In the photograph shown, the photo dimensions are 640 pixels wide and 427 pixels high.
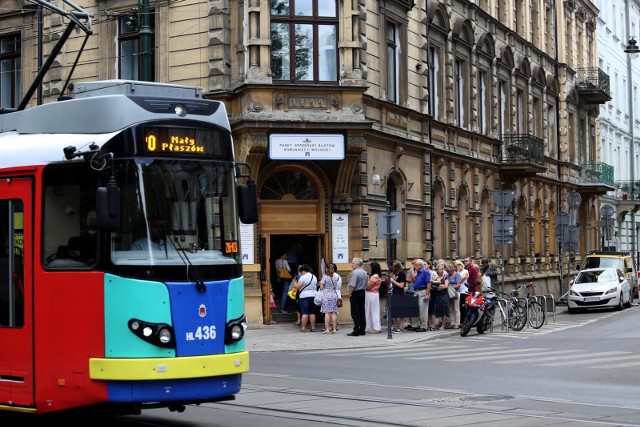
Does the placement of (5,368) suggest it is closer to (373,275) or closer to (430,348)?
(430,348)

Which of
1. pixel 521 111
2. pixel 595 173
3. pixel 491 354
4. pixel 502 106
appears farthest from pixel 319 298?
pixel 595 173

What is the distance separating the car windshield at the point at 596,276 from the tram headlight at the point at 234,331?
2893 centimetres

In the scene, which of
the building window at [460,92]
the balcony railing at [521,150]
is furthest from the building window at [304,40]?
the balcony railing at [521,150]

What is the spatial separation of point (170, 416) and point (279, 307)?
16.5 metres

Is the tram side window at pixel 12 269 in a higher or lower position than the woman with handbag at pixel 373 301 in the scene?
higher

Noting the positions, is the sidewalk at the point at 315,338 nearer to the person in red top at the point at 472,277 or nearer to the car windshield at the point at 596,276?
the person in red top at the point at 472,277

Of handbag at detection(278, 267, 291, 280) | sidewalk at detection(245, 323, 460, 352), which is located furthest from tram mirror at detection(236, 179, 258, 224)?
handbag at detection(278, 267, 291, 280)

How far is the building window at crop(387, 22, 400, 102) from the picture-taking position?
33438mm

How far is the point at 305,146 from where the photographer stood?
2942 centimetres

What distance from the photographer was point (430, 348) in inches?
958

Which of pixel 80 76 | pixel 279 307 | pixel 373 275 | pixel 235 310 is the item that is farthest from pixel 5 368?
pixel 80 76

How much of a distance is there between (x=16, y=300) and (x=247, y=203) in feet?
8.08

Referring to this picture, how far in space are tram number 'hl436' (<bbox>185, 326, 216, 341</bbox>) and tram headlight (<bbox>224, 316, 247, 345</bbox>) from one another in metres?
0.20

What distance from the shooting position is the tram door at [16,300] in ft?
38.0
